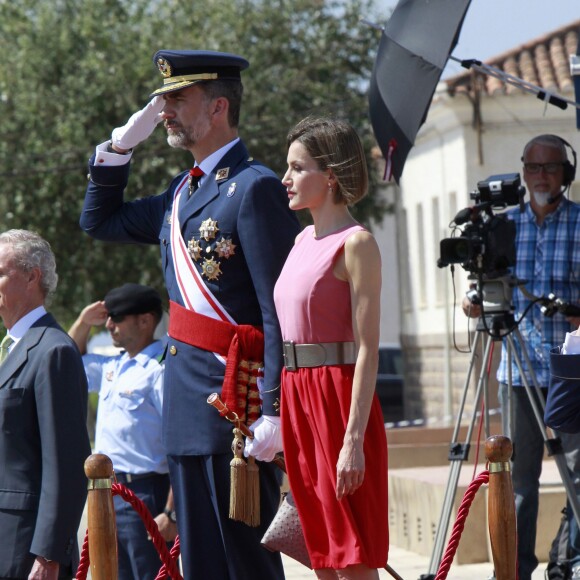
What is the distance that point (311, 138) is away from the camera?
479cm

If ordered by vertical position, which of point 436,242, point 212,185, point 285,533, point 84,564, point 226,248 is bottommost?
point 84,564

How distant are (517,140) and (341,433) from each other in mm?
19678

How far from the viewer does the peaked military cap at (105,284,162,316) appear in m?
7.48

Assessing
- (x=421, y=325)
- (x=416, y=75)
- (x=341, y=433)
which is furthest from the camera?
(x=421, y=325)

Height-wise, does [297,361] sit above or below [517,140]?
below

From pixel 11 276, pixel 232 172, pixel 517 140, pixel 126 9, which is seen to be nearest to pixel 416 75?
pixel 232 172

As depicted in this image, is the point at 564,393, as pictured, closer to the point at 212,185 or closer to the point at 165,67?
the point at 212,185

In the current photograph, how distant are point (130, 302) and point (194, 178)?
235cm

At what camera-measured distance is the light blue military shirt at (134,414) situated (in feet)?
23.3

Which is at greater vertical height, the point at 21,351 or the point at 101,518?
the point at 21,351

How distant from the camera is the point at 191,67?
5133mm

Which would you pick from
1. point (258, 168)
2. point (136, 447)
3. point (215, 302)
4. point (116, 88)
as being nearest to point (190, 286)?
point (215, 302)

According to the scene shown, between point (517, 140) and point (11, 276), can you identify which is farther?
point (517, 140)

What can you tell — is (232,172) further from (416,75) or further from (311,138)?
(416,75)
